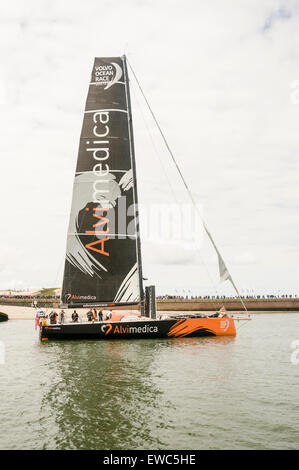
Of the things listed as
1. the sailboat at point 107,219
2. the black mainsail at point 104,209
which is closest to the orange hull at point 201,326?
the sailboat at point 107,219

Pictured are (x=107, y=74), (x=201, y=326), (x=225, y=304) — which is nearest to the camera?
(x=201, y=326)

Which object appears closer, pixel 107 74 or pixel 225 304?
pixel 107 74

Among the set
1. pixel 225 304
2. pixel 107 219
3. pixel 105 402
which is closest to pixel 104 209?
pixel 107 219

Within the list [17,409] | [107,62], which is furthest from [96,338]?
[107,62]

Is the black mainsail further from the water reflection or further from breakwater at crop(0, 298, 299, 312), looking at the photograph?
breakwater at crop(0, 298, 299, 312)

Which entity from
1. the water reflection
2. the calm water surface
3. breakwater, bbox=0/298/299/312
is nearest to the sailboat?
the calm water surface

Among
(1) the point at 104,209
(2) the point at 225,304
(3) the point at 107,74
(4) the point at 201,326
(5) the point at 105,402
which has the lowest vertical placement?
(5) the point at 105,402

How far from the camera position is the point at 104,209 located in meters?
29.1

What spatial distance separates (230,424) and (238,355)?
11548mm

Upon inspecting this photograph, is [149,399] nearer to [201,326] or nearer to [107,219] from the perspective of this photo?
[201,326]

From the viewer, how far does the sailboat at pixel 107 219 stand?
93.5ft

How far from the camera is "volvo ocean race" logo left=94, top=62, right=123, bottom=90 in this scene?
99.5 feet

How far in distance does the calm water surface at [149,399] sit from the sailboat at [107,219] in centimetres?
596

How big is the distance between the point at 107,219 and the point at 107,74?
1114 centimetres
